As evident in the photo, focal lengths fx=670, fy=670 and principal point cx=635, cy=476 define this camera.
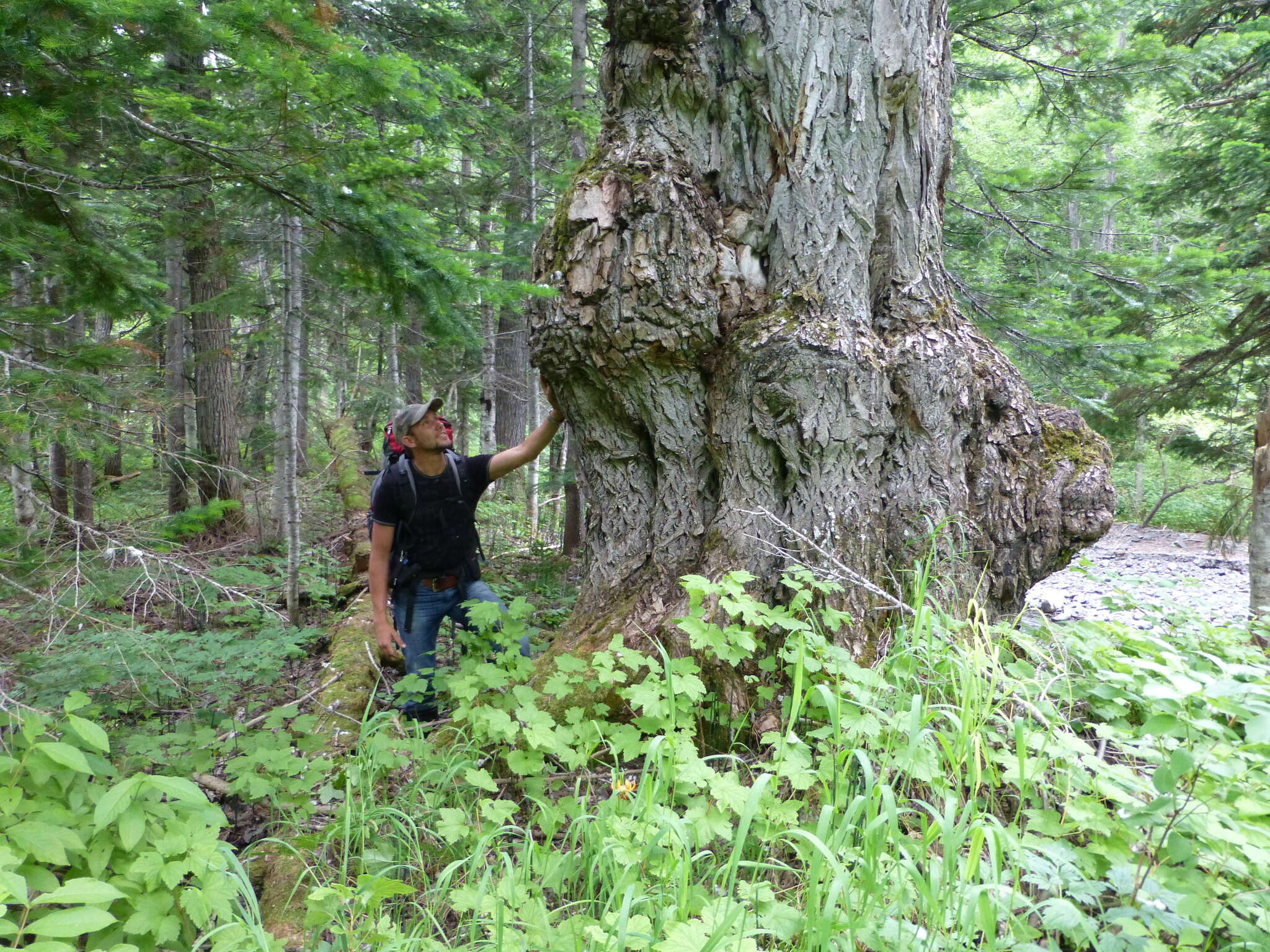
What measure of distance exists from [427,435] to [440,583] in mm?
939

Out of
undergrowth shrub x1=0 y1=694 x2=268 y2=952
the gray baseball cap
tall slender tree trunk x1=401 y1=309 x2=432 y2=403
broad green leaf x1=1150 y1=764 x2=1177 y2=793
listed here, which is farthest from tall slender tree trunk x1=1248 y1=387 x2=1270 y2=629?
tall slender tree trunk x1=401 y1=309 x2=432 y2=403

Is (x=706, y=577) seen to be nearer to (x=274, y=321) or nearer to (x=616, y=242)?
(x=616, y=242)

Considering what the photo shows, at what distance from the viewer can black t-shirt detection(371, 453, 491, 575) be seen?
4.08 m

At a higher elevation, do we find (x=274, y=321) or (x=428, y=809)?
(x=274, y=321)

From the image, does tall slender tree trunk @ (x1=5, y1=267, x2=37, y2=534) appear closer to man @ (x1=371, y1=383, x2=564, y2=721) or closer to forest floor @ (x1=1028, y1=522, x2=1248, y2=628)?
man @ (x1=371, y1=383, x2=564, y2=721)

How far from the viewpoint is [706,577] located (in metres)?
3.08

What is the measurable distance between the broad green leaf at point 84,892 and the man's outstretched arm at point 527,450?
267cm

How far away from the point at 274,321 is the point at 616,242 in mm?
5412

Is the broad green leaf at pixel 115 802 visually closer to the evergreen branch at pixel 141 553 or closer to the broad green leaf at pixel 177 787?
the broad green leaf at pixel 177 787

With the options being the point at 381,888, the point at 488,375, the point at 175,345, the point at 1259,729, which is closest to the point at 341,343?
the point at 488,375

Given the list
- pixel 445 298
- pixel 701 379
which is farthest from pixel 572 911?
pixel 445 298

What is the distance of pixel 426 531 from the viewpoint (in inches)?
164

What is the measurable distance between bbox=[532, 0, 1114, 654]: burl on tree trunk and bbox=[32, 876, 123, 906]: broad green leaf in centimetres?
203

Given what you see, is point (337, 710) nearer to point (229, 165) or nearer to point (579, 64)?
point (229, 165)
